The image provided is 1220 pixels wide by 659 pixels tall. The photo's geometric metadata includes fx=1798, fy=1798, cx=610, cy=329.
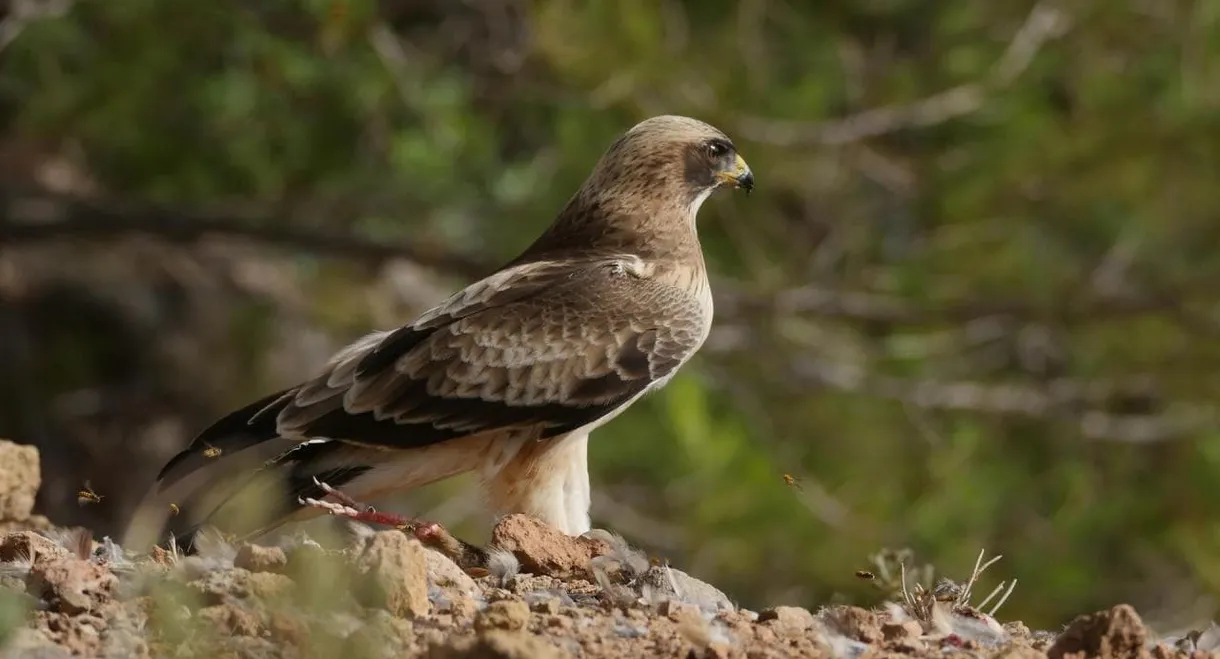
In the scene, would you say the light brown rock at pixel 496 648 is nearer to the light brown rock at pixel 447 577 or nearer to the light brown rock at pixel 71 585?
the light brown rock at pixel 447 577

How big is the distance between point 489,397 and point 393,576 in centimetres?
163

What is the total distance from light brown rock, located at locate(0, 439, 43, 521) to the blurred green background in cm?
307

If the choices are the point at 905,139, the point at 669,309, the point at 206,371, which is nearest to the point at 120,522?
the point at 206,371

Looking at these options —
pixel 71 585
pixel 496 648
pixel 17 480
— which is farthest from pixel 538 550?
pixel 17 480

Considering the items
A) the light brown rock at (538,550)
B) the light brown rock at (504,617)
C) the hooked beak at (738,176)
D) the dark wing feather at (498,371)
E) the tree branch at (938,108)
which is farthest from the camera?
the tree branch at (938,108)

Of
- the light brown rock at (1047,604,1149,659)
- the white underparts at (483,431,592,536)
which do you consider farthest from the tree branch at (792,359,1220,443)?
the light brown rock at (1047,604,1149,659)

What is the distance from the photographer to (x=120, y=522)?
9930mm

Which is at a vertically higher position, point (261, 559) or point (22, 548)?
point (261, 559)

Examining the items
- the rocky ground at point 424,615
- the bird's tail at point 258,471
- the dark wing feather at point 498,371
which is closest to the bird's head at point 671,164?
the dark wing feather at point 498,371

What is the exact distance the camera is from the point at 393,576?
3354 mm

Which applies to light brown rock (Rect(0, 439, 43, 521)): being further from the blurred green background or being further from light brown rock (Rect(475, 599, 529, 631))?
the blurred green background

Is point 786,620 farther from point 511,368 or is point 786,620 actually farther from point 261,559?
point 511,368

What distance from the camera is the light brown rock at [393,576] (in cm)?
335

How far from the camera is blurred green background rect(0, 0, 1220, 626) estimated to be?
27.0 ft
